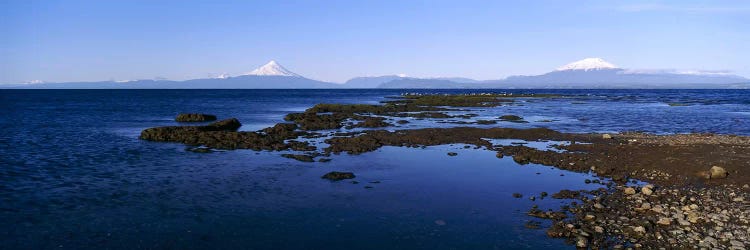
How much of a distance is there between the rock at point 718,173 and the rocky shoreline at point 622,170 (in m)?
0.04

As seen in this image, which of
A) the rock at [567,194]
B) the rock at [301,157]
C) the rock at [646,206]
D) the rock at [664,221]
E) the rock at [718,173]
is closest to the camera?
the rock at [664,221]

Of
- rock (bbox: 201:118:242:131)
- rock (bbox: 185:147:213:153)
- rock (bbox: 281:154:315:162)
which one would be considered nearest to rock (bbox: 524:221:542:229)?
rock (bbox: 281:154:315:162)

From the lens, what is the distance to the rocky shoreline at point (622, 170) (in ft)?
48.4

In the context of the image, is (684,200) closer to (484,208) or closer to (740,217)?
(740,217)

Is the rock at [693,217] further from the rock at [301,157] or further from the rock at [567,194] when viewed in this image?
the rock at [301,157]

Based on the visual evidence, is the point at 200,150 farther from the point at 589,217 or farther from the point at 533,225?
the point at 589,217

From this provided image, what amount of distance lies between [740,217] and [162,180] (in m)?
22.0

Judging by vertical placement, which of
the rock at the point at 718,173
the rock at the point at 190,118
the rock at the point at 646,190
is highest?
the rock at the point at 190,118

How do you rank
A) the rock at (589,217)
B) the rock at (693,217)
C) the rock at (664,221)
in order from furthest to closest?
the rock at (589,217) → the rock at (693,217) → the rock at (664,221)

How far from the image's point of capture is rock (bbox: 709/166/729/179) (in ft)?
71.7

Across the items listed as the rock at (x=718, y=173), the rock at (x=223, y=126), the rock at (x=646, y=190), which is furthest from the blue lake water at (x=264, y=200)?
the rock at (x=223, y=126)

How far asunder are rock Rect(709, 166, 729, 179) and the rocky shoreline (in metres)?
0.04

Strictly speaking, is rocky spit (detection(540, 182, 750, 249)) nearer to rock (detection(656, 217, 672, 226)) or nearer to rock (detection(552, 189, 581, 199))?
rock (detection(656, 217, 672, 226))

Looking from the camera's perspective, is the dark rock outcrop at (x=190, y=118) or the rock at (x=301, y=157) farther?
the dark rock outcrop at (x=190, y=118)
